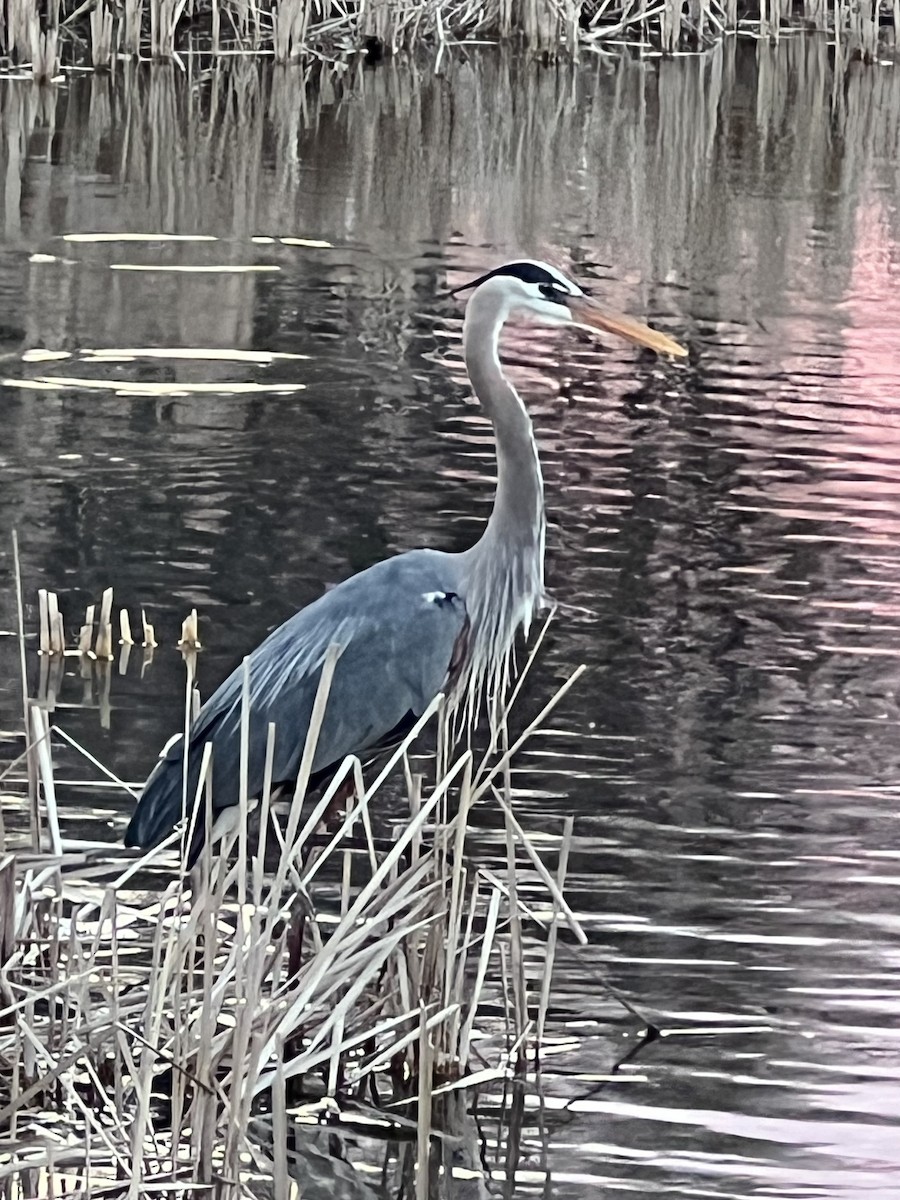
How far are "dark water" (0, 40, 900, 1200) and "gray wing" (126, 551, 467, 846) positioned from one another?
0.73 meters

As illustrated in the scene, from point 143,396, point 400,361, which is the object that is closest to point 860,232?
point 400,361

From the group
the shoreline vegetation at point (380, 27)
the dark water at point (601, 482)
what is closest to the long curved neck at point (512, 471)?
the dark water at point (601, 482)

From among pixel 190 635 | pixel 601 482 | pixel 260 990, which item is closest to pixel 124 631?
pixel 190 635

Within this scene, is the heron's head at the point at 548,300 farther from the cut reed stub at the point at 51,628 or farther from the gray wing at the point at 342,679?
the cut reed stub at the point at 51,628

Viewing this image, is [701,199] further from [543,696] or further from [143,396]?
[543,696]

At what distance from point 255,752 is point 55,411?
635cm

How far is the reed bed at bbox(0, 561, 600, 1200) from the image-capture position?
A: 13.2 feet

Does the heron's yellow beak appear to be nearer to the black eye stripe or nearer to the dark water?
the black eye stripe

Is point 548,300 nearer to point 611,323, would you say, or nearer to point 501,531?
point 611,323

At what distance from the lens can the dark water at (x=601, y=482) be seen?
17.5 feet

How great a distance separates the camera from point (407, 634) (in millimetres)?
5406

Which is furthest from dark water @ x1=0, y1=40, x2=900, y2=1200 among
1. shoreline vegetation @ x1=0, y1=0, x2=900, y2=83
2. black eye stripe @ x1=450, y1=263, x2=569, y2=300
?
black eye stripe @ x1=450, y1=263, x2=569, y2=300

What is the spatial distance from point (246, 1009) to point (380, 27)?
2007 cm

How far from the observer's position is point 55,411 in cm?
1118
